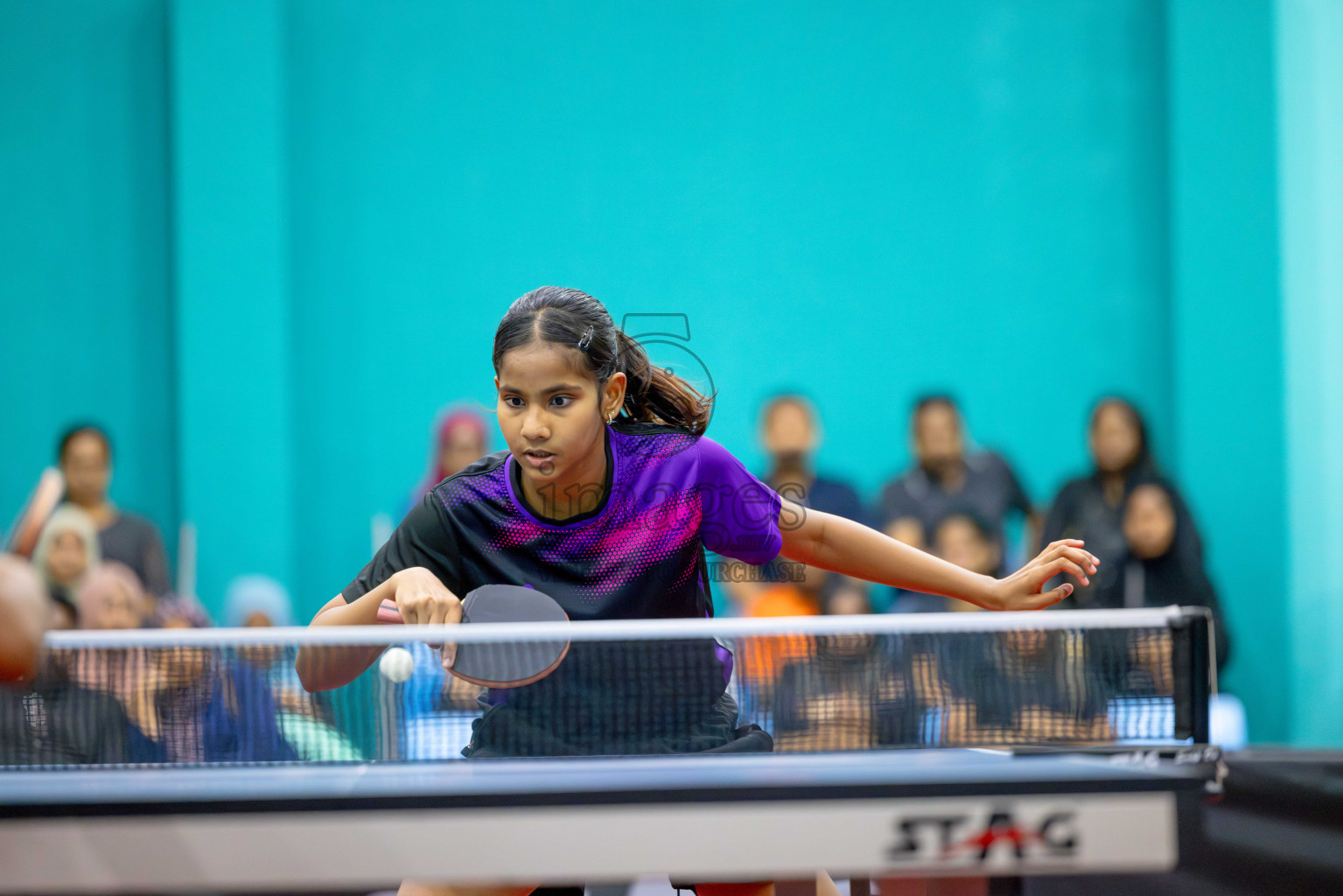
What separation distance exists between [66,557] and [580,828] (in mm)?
3341

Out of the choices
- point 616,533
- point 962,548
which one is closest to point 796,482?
point 962,548

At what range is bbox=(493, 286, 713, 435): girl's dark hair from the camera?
2055 mm

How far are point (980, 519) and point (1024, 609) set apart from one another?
2422 mm

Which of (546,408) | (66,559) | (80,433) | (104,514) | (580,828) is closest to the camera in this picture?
(580,828)

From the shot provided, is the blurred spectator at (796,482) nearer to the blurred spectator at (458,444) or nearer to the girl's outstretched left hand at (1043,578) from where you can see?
the blurred spectator at (458,444)

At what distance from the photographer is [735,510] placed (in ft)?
7.18

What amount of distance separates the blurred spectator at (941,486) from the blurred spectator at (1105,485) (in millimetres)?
252

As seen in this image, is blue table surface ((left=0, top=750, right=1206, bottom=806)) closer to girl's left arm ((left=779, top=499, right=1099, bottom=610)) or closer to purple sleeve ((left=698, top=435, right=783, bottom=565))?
girl's left arm ((left=779, top=499, right=1099, bottom=610))

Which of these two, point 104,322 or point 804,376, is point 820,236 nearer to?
point 804,376

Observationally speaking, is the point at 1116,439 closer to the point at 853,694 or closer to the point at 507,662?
the point at 853,694

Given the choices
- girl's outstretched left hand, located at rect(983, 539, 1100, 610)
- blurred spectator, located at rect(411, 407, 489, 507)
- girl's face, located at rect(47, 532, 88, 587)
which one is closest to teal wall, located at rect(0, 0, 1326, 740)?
girl's face, located at rect(47, 532, 88, 587)

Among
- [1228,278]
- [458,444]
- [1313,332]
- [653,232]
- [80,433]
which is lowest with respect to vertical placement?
[458,444]

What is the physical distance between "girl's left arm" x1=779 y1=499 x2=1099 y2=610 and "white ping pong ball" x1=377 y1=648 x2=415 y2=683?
79 centimetres

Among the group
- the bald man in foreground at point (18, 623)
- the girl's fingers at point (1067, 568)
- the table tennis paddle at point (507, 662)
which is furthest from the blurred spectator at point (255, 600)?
the bald man in foreground at point (18, 623)
